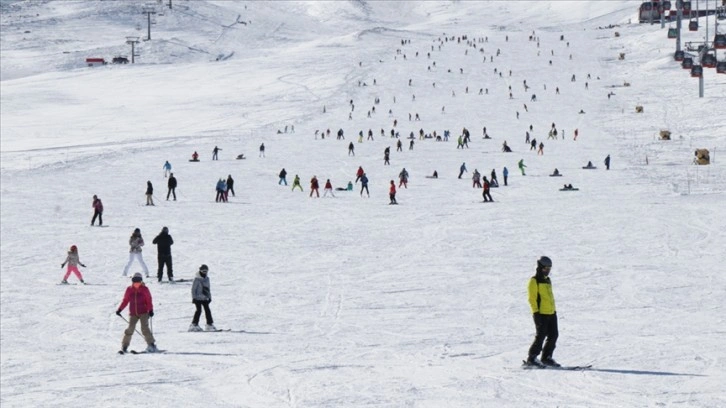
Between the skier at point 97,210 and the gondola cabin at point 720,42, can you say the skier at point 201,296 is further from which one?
the gondola cabin at point 720,42

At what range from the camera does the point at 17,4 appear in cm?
16138

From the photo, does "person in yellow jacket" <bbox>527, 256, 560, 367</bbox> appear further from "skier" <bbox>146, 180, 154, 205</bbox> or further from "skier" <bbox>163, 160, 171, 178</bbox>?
"skier" <bbox>163, 160, 171, 178</bbox>

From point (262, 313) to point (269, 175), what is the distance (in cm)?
2625

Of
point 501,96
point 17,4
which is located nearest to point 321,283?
point 501,96

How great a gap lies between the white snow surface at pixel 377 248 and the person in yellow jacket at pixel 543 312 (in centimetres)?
29

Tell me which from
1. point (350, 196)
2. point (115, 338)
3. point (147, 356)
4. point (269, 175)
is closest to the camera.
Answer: point (147, 356)

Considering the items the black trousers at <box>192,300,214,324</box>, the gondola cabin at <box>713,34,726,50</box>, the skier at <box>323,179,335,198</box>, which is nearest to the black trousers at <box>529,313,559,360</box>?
the black trousers at <box>192,300,214,324</box>

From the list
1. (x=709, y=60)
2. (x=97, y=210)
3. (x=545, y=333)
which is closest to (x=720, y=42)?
(x=709, y=60)

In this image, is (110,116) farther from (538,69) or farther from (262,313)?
(262,313)

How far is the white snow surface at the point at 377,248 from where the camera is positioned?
1166cm

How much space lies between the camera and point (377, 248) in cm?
2467

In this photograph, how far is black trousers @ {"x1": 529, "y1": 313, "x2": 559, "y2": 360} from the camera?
11.2 m

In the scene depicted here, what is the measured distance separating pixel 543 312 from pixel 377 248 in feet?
44.7

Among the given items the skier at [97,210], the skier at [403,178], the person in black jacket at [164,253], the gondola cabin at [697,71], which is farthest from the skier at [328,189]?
the gondola cabin at [697,71]
